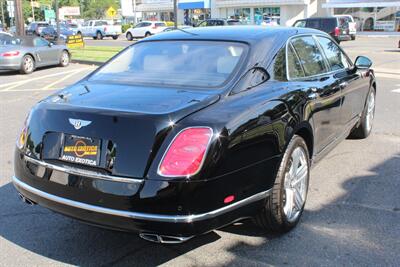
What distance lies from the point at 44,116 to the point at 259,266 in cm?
187

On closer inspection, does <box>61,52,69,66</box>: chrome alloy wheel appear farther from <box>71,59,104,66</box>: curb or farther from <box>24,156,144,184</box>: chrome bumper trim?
<box>24,156,144,184</box>: chrome bumper trim

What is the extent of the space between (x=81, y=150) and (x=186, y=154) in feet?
2.40

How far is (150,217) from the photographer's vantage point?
3.02 metres

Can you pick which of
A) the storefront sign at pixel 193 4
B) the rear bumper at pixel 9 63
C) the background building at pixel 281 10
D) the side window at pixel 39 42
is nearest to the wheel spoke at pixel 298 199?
the rear bumper at pixel 9 63

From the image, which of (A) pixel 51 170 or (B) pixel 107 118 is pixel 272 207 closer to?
(B) pixel 107 118

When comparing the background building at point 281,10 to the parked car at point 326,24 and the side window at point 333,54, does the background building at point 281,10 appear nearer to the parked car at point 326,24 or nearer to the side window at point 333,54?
the parked car at point 326,24

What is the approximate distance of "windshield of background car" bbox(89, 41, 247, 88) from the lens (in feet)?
12.9

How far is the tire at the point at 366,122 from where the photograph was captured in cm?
661

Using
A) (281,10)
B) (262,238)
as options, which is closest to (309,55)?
(262,238)

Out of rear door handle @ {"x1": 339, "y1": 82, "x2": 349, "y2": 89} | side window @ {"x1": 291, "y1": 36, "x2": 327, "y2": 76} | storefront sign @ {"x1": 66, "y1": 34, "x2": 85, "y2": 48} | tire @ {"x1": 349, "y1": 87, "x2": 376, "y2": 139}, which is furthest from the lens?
storefront sign @ {"x1": 66, "y1": 34, "x2": 85, "y2": 48}

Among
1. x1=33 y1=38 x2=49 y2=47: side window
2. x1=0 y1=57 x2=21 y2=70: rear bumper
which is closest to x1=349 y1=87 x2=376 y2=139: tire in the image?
x1=0 y1=57 x2=21 y2=70: rear bumper

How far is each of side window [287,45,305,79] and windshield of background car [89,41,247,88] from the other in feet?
1.64

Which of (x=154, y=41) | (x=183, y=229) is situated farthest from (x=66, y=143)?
(x=154, y=41)

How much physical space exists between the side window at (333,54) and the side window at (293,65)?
87 cm
